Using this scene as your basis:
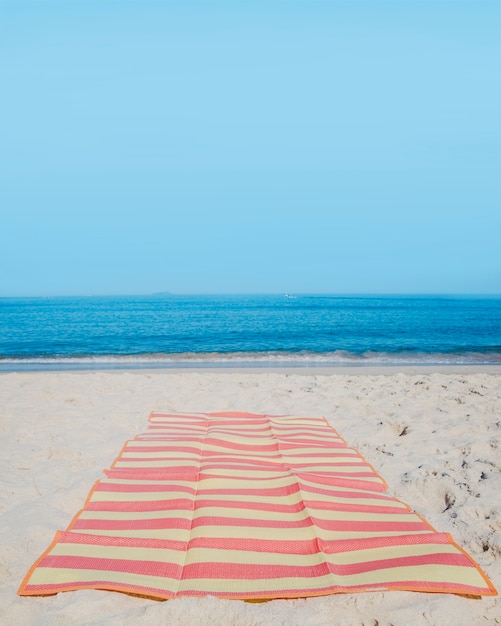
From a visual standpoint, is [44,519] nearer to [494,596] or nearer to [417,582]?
[417,582]

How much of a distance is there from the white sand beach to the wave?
4.25m

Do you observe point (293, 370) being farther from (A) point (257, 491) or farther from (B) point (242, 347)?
(A) point (257, 491)

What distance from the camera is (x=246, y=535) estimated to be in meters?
3.24

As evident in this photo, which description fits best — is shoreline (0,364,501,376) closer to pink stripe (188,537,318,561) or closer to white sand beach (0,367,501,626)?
white sand beach (0,367,501,626)

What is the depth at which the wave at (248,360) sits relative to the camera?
13.8 meters

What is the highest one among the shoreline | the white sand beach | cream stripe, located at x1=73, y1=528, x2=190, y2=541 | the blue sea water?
cream stripe, located at x1=73, y1=528, x2=190, y2=541

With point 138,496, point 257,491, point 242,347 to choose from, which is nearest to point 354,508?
point 257,491

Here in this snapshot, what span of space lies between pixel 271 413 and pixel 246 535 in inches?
151

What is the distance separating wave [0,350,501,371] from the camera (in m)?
13.8

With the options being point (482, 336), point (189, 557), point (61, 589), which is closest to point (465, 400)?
point (189, 557)

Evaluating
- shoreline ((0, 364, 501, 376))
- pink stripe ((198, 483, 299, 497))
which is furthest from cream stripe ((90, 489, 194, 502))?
shoreline ((0, 364, 501, 376))

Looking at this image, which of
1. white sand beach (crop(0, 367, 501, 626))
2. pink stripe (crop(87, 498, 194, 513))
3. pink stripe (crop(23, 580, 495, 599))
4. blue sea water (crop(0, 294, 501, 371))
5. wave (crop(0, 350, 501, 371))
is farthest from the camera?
blue sea water (crop(0, 294, 501, 371))

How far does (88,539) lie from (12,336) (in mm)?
22310

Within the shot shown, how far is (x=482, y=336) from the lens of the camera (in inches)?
959
